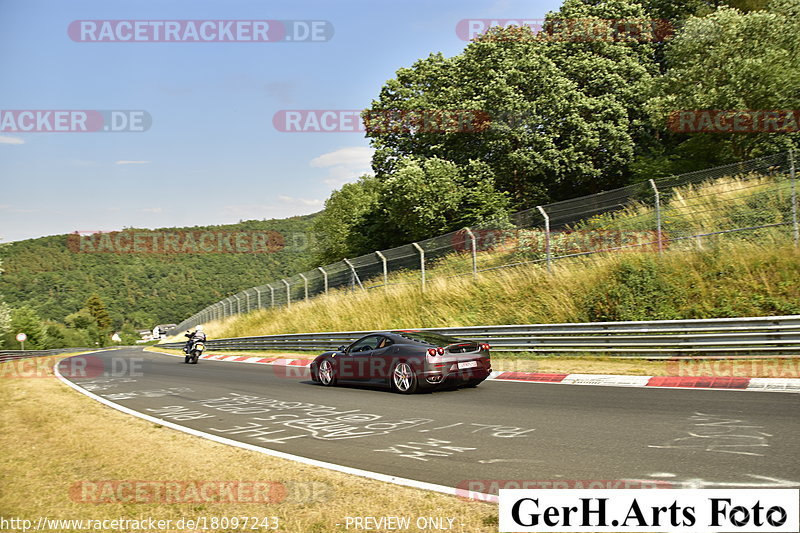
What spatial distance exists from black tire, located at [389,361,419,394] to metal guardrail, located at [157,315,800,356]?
4.68 metres

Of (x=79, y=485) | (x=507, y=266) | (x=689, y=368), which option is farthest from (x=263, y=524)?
(x=507, y=266)

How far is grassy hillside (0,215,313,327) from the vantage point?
12838 centimetres

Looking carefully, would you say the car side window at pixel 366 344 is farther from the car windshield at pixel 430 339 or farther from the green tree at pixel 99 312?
the green tree at pixel 99 312

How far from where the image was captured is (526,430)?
7.52 m

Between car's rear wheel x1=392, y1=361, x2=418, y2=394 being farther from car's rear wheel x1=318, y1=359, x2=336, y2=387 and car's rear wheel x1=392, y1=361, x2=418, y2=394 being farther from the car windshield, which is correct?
car's rear wheel x1=318, y1=359, x2=336, y2=387

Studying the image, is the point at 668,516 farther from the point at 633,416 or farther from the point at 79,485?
the point at 79,485

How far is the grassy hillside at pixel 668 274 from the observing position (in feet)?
45.6

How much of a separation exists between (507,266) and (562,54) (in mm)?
24811

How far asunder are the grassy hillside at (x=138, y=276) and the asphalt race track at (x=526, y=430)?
115854mm

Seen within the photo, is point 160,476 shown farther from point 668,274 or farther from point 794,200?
point 794,200

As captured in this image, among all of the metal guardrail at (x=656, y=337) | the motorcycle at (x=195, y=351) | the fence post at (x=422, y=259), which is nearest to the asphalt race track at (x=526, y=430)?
the metal guardrail at (x=656, y=337)

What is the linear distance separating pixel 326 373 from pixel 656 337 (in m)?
6.81

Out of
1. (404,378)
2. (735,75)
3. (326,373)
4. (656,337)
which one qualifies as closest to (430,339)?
(404,378)

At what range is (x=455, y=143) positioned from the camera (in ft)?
131
